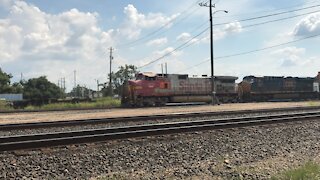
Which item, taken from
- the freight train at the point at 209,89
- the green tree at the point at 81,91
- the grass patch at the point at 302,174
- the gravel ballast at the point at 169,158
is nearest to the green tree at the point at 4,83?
the green tree at the point at 81,91

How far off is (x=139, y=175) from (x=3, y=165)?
2411mm

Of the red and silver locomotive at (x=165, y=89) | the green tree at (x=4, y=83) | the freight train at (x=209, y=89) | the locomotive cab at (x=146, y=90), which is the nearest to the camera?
the locomotive cab at (x=146, y=90)

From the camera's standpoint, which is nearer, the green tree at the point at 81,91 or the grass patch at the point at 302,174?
the grass patch at the point at 302,174

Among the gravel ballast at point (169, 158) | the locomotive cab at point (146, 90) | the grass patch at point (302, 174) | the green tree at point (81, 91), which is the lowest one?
the grass patch at point (302, 174)

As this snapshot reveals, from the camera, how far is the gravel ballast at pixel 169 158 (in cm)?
738

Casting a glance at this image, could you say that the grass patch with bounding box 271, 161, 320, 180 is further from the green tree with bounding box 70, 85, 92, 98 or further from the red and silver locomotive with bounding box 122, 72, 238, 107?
the green tree with bounding box 70, 85, 92, 98

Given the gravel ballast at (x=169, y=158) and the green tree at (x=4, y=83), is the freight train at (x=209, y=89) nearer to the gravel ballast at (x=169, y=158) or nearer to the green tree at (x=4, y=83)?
the gravel ballast at (x=169, y=158)

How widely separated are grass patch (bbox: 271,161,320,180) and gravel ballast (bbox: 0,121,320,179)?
28cm

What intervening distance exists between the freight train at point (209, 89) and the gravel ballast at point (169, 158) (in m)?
26.2

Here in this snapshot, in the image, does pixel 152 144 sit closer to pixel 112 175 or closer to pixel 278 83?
pixel 112 175

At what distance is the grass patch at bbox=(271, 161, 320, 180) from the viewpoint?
733 cm

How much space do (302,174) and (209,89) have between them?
118ft

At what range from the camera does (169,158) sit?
8.59 meters

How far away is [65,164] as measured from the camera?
25.1 ft
